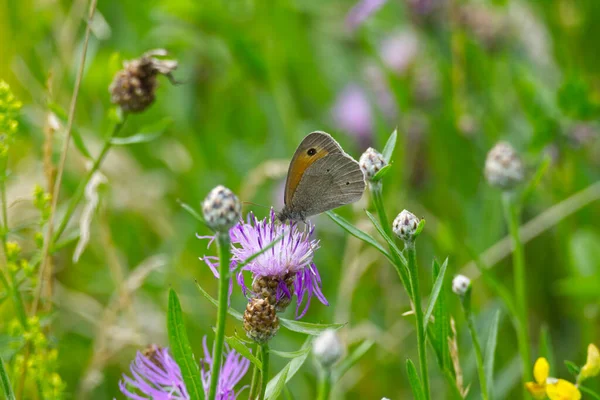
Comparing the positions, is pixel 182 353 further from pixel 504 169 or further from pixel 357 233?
pixel 504 169

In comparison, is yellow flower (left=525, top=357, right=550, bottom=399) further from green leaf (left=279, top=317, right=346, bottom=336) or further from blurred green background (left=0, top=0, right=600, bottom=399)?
blurred green background (left=0, top=0, right=600, bottom=399)

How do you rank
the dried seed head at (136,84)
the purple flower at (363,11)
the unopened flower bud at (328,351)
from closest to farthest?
the unopened flower bud at (328,351) → the dried seed head at (136,84) → the purple flower at (363,11)

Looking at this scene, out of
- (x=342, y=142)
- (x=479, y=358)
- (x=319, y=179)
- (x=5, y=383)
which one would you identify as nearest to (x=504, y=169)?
(x=319, y=179)

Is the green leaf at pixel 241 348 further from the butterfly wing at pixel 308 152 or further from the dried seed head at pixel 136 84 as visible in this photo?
the dried seed head at pixel 136 84

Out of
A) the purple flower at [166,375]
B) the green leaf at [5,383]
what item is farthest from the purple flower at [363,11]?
the green leaf at [5,383]

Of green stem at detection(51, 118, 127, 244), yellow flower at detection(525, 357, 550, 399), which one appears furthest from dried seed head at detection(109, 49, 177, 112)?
yellow flower at detection(525, 357, 550, 399)
